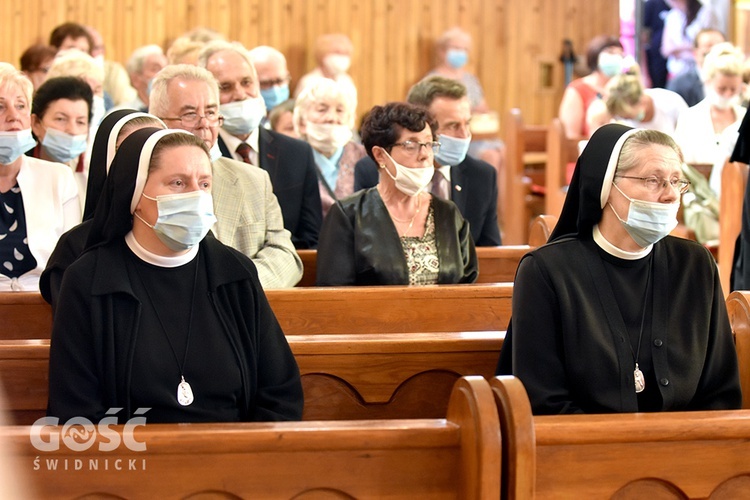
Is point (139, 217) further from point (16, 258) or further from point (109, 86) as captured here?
point (109, 86)

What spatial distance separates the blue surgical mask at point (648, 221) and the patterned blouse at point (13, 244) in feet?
7.82

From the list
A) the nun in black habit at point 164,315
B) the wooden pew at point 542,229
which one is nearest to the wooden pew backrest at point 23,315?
the nun in black habit at point 164,315

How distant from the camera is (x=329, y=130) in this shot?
5.82 meters

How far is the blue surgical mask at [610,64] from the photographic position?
32.8 feet

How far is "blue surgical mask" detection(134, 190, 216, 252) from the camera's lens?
2.79 metres

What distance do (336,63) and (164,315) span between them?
7.80 m

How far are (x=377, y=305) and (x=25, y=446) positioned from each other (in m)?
1.70

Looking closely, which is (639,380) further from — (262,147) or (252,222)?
(262,147)

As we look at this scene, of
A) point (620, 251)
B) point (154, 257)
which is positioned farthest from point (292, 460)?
point (620, 251)

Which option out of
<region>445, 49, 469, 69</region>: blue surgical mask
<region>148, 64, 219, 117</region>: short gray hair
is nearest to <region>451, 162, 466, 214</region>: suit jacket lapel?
<region>148, 64, 219, 117</region>: short gray hair

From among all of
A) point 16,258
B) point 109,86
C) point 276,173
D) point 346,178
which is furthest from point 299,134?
point 109,86

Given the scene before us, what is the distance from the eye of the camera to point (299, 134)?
602 centimetres

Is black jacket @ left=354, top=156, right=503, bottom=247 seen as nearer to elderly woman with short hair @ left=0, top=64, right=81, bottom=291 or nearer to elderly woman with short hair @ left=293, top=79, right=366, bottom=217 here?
elderly woman with short hair @ left=293, top=79, right=366, bottom=217

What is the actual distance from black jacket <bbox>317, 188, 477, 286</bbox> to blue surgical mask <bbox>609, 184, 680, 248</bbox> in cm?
125
